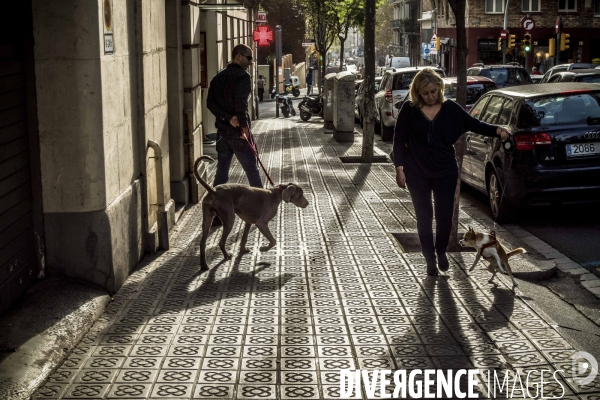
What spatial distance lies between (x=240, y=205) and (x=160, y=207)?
884 mm

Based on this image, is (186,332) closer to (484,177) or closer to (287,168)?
(484,177)

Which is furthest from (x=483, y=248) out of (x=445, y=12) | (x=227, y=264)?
(x=445, y=12)

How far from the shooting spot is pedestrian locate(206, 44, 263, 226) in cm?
1048

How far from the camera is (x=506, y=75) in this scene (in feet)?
88.7

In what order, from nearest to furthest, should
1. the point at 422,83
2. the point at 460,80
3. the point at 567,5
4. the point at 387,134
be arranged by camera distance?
the point at 422,83, the point at 460,80, the point at 387,134, the point at 567,5

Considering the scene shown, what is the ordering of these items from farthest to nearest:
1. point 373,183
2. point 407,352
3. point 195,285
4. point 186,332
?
point 373,183, point 195,285, point 186,332, point 407,352

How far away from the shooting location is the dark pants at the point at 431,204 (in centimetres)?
783

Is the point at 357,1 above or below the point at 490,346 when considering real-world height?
above

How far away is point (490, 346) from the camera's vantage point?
5.94 metres

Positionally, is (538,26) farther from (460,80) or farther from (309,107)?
(460,80)

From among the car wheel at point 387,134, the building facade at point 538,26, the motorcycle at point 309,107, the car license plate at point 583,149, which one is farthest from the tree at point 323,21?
the car license plate at point 583,149

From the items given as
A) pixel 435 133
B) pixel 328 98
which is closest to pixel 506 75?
pixel 328 98

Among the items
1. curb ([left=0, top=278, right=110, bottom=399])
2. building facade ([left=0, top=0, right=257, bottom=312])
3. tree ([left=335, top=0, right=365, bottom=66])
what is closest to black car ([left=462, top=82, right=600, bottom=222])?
building facade ([left=0, top=0, right=257, bottom=312])

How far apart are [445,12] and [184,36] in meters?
63.2
